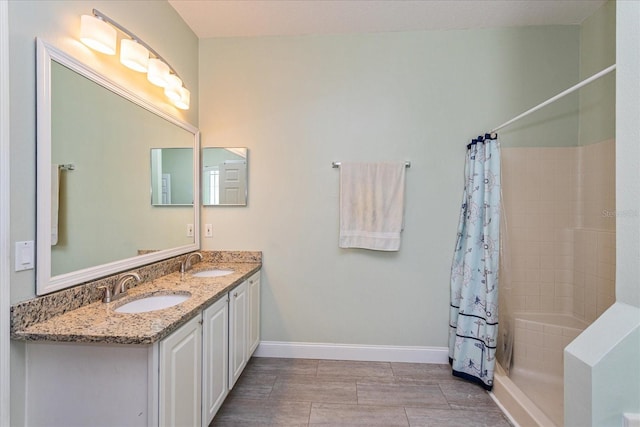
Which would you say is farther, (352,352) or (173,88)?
(352,352)

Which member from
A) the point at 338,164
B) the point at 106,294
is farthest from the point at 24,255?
the point at 338,164

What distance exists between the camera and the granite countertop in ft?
3.15

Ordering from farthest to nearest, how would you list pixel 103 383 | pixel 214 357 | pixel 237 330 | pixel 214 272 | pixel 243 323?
1. pixel 214 272
2. pixel 243 323
3. pixel 237 330
4. pixel 214 357
5. pixel 103 383

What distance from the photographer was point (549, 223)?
2.18m

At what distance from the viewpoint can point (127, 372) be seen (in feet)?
3.30

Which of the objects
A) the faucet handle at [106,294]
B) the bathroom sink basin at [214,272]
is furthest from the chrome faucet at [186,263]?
the faucet handle at [106,294]

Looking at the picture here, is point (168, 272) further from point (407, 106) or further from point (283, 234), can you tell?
point (407, 106)

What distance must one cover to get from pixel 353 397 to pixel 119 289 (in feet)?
5.20

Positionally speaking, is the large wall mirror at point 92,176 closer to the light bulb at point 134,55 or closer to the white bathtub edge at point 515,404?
the light bulb at point 134,55

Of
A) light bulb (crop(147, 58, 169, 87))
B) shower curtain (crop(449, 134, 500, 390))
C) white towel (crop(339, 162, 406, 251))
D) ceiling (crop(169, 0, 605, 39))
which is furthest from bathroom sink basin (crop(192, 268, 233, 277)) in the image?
ceiling (crop(169, 0, 605, 39))

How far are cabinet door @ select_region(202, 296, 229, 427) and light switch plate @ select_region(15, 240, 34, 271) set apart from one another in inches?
28.0

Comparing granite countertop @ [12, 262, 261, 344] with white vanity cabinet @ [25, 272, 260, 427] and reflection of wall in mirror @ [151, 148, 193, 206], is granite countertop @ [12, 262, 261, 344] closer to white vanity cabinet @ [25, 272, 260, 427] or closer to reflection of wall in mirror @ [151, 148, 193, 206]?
white vanity cabinet @ [25, 272, 260, 427]

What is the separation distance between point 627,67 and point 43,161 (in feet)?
7.17

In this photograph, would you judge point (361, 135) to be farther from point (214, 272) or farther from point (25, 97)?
point (25, 97)
